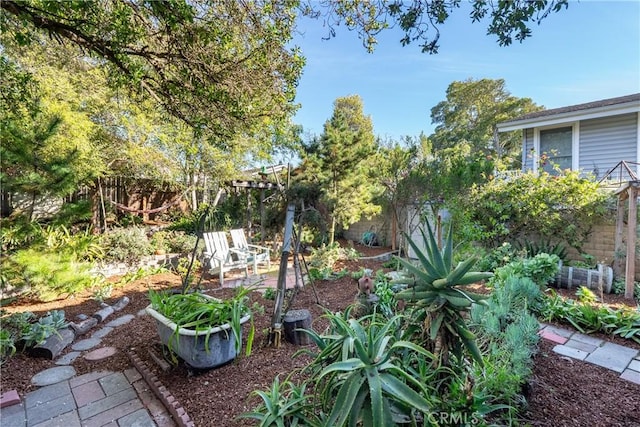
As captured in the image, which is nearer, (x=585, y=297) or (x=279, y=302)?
(x=279, y=302)

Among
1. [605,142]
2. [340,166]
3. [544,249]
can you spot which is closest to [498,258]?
[544,249]

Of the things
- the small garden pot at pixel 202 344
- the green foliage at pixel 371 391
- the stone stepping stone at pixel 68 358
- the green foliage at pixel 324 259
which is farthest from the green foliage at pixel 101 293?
the green foliage at pixel 371 391

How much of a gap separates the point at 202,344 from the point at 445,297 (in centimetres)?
171

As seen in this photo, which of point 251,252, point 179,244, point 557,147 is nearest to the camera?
point 251,252

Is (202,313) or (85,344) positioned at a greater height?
(202,313)

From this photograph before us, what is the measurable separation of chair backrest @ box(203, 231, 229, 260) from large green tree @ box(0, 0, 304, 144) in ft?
8.89

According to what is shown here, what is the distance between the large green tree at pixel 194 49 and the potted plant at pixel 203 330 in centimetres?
179

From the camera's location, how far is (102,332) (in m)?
3.19

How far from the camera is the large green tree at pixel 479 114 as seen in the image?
625 inches

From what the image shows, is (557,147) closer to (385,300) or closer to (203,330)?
(385,300)

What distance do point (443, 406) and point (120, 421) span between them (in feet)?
6.39

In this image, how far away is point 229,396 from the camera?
197 cm

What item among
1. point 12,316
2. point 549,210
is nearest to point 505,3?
point 549,210

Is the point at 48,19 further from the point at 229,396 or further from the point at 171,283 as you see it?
the point at 171,283
